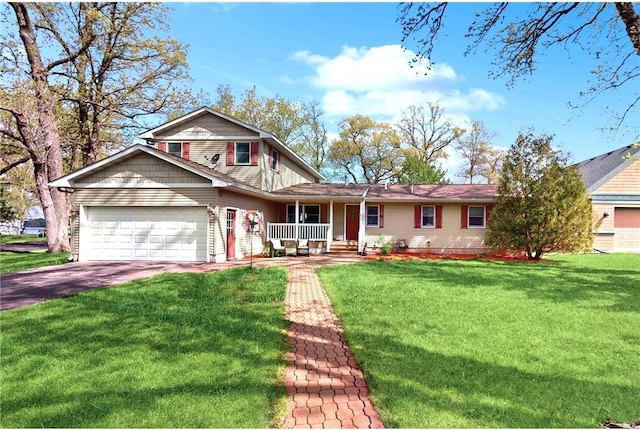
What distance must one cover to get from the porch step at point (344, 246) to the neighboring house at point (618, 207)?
12268mm

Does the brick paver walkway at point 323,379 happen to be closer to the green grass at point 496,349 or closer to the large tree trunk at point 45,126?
the green grass at point 496,349

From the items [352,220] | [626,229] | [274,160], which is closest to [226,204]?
[274,160]

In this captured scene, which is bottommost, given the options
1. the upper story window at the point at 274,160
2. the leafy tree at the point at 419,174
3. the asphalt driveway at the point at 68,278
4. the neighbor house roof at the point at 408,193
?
the asphalt driveway at the point at 68,278

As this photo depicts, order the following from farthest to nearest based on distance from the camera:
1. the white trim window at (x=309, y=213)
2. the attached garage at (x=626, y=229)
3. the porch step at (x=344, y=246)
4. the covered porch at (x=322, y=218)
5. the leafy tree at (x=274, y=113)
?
the leafy tree at (x=274, y=113)
the white trim window at (x=309, y=213)
the attached garage at (x=626, y=229)
the porch step at (x=344, y=246)
the covered porch at (x=322, y=218)

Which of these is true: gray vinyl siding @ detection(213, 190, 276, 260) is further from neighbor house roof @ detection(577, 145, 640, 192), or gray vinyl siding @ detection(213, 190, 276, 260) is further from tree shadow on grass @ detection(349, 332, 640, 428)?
neighbor house roof @ detection(577, 145, 640, 192)

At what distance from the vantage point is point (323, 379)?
3951mm

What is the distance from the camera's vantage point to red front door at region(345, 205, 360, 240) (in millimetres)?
19391

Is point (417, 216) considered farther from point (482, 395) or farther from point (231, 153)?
point (482, 395)

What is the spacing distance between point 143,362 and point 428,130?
40156 mm

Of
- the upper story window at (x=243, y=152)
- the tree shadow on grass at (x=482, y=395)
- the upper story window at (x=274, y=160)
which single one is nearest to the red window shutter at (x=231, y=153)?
the upper story window at (x=243, y=152)

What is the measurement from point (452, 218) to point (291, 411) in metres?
17.4

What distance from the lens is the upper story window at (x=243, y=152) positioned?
17188 millimetres

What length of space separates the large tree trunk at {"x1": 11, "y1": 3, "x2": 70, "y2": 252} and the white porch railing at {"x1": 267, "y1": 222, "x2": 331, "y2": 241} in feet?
35.4

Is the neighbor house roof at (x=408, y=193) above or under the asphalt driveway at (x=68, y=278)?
above
